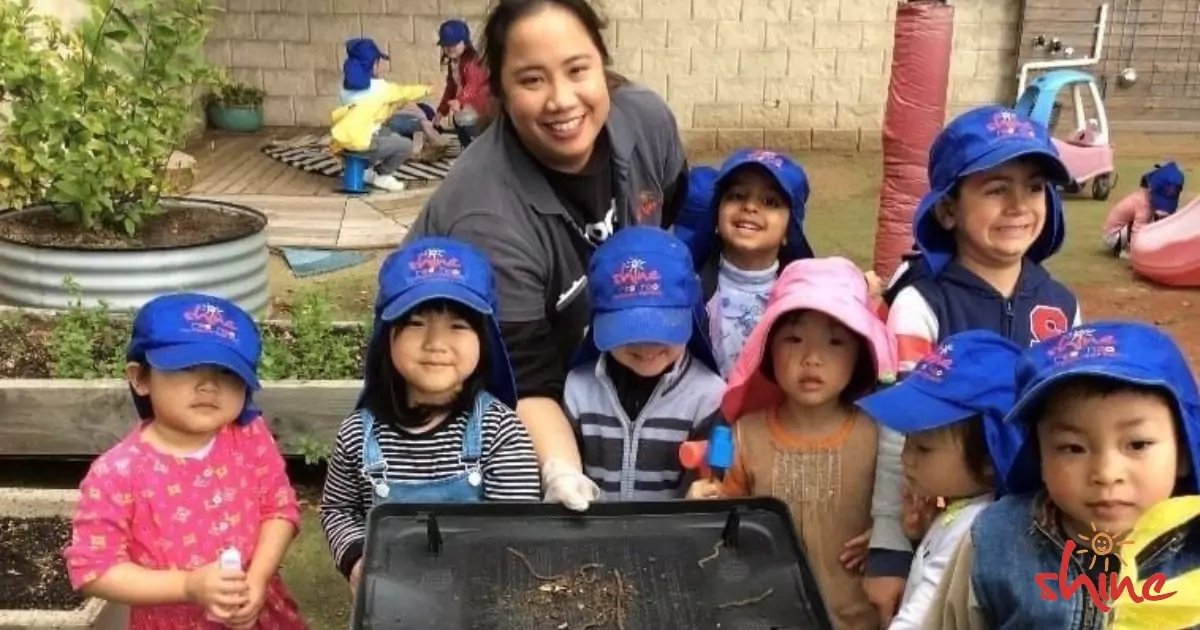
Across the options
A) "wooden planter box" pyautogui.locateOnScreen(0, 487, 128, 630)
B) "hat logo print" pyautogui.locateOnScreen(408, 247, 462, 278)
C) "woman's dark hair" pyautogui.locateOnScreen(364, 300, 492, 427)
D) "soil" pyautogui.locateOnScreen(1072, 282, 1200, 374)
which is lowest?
"soil" pyautogui.locateOnScreen(1072, 282, 1200, 374)

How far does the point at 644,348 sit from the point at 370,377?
0.52 meters

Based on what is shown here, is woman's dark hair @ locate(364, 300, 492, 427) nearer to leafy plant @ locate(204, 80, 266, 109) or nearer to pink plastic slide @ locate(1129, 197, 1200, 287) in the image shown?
pink plastic slide @ locate(1129, 197, 1200, 287)

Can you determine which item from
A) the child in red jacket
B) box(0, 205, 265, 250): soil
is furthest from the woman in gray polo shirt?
the child in red jacket

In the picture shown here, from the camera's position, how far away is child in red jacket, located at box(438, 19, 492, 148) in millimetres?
7776

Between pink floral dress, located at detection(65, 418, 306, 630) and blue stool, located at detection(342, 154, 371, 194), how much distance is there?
5.27 meters

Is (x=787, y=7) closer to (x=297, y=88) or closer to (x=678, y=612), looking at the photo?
(x=297, y=88)

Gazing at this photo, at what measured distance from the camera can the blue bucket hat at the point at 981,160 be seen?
2236 millimetres

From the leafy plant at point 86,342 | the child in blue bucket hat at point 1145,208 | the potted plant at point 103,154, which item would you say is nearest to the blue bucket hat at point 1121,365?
the leafy plant at point 86,342

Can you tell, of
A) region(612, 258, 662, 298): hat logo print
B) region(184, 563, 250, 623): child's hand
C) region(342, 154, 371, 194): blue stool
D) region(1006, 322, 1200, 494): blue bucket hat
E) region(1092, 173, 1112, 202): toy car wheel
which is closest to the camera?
region(1006, 322, 1200, 494): blue bucket hat

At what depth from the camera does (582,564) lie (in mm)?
1733

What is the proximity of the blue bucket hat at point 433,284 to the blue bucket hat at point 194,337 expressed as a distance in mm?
227

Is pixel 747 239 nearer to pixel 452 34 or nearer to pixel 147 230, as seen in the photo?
pixel 147 230

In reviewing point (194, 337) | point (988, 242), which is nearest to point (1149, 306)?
point (988, 242)

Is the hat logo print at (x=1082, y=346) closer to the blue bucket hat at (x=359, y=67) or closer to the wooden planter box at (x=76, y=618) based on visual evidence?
the wooden planter box at (x=76, y=618)
